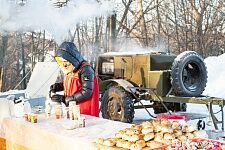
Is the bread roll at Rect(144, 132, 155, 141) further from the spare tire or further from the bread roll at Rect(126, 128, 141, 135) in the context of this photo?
the spare tire

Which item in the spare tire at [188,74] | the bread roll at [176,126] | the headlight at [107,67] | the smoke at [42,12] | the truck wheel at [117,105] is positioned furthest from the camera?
the smoke at [42,12]

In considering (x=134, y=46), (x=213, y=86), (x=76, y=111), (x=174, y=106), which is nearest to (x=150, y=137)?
(x=76, y=111)

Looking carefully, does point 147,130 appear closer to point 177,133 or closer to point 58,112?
point 177,133

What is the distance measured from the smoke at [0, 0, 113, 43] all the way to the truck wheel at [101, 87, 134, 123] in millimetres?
3535

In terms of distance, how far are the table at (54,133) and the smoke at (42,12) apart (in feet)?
23.5

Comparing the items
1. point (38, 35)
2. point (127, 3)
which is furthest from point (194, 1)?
point (38, 35)

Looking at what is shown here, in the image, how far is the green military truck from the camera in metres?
8.29

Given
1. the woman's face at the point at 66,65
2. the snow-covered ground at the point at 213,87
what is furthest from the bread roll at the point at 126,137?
the snow-covered ground at the point at 213,87

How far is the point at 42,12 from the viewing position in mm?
11742

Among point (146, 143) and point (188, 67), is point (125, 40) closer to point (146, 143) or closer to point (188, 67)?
point (188, 67)

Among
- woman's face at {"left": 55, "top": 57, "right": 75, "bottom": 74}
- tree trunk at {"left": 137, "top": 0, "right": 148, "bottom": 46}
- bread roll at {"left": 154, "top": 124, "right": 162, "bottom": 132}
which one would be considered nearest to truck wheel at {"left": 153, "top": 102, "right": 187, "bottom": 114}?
woman's face at {"left": 55, "top": 57, "right": 75, "bottom": 74}

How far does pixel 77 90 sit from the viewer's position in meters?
4.87

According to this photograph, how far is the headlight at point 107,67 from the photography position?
33.0 ft

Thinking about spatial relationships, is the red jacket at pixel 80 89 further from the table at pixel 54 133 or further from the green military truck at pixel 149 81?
the green military truck at pixel 149 81
